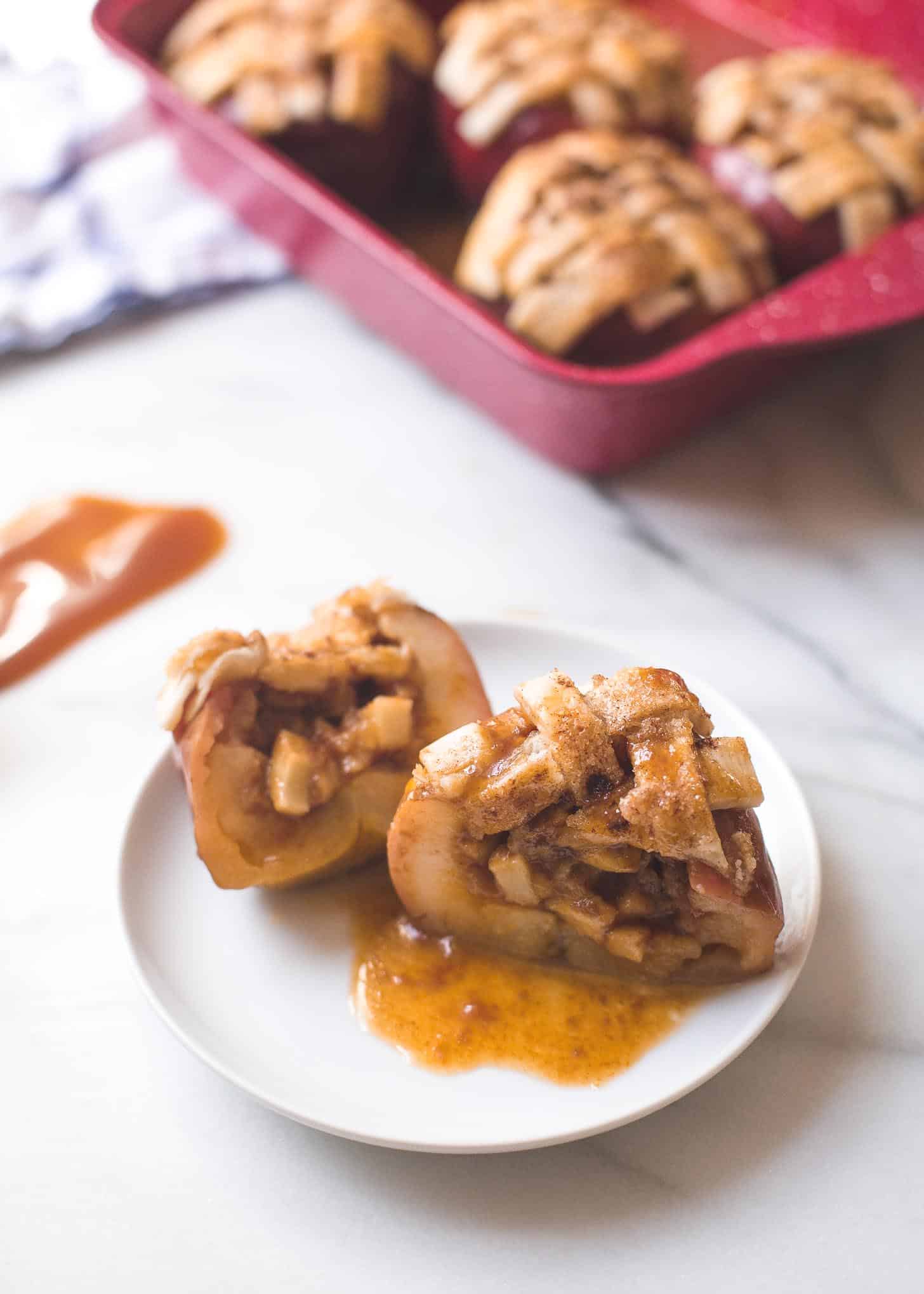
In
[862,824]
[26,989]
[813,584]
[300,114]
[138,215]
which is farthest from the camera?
[138,215]

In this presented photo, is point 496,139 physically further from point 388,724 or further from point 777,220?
point 388,724

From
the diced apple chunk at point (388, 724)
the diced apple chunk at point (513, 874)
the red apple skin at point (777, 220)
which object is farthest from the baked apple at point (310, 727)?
the red apple skin at point (777, 220)

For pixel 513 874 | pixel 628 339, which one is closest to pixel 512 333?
pixel 628 339

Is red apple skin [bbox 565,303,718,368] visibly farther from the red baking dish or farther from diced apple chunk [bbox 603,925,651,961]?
diced apple chunk [bbox 603,925,651,961]

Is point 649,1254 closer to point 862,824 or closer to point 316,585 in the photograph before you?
point 862,824

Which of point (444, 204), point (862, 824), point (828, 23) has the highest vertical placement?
point (828, 23)

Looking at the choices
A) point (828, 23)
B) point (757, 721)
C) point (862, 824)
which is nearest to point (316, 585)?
point (757, 721)
